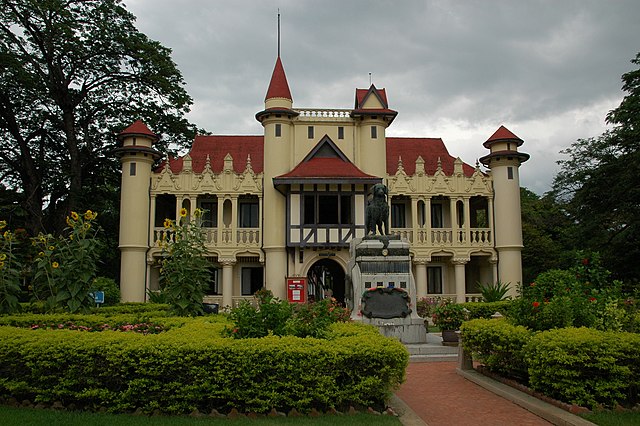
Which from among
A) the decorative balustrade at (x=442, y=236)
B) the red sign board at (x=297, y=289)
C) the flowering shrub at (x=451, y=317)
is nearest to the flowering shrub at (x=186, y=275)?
the flowering shrub at (x=451, y=317)

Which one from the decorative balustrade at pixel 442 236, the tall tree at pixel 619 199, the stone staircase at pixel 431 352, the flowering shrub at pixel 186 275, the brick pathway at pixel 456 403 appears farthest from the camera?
the decorative balustrade at pixel 442 236

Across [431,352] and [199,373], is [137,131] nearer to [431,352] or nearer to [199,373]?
[431,352]

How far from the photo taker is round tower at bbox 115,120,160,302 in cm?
2858

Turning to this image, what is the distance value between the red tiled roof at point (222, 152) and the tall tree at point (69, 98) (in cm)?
262

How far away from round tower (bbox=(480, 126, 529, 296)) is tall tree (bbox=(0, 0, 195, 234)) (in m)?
18.1

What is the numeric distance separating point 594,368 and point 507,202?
23602mm

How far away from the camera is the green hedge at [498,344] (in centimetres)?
920

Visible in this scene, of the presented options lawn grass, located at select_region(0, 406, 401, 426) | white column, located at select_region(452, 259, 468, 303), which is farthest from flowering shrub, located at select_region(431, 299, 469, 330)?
white column, located at select_region(452, 259, 468, 303)

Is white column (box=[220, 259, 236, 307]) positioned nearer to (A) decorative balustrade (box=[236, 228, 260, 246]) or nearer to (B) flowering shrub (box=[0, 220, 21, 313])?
(A) decorative balustrade (box=[236, 228, 260, 246])

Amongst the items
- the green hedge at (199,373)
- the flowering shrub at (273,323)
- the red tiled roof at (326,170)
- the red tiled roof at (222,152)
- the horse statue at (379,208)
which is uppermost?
the red tiled roof at (222,152)

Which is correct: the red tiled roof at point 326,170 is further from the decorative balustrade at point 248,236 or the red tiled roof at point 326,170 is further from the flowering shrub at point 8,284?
the flowering shrub at point 8,284

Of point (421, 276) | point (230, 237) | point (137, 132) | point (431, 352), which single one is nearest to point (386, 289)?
point (431, 352)

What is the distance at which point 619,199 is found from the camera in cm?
2686

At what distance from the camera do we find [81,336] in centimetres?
831
